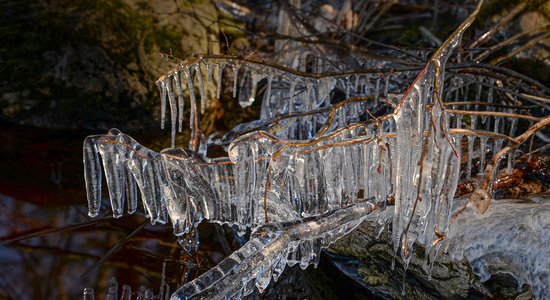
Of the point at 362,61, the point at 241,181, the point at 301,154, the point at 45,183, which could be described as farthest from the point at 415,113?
the point at 45,183

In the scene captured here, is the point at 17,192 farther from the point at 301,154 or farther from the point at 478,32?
the point at 478,32

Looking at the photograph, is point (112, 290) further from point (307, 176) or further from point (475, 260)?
point (475, 260)

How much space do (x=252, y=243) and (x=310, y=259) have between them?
704 mm

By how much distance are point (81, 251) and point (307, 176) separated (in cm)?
157

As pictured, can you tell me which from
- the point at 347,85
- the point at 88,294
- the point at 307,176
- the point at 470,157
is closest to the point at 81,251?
the point at 88,294

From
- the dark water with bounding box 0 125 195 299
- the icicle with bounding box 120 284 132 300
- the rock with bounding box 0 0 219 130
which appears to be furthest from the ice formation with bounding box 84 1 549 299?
the rock with bounding box 0 0 219 130

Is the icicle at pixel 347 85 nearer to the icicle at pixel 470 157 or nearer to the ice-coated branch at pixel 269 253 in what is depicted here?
the icicle at pixel 470 157

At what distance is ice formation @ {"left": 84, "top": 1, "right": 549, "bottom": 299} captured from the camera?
8.59 feet

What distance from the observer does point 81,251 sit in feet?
11.9

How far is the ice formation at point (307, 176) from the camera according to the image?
103 inches

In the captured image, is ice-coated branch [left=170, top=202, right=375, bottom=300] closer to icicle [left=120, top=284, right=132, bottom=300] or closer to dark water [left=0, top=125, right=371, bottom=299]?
dark water [left=0, top=125, right=371, bottom=299]

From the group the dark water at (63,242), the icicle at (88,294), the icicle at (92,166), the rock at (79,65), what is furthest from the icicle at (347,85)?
the icicle at (88,294)

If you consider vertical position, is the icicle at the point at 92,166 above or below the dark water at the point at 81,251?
above

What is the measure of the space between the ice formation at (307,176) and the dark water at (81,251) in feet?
0.60
